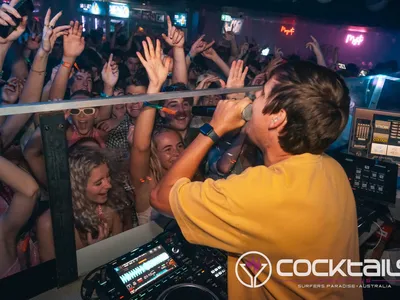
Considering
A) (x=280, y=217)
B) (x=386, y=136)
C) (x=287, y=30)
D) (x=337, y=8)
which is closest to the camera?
(x=280, y=217)

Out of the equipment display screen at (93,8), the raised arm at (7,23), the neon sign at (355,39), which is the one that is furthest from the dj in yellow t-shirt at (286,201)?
the neon sign at (355,39)

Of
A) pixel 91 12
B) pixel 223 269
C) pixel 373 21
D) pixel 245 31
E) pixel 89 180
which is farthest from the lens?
pixel 245 31

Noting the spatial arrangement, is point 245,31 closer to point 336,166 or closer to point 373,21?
point 373,21

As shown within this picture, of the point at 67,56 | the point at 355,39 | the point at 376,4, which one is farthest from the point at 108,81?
the point at 355,39

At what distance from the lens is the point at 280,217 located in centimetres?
90

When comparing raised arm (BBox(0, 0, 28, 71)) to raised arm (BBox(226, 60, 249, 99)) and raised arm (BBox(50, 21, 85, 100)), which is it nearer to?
raised arm (BBox(50, 21, 85, 100))

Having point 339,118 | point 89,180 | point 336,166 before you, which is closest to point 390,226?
point 336,166

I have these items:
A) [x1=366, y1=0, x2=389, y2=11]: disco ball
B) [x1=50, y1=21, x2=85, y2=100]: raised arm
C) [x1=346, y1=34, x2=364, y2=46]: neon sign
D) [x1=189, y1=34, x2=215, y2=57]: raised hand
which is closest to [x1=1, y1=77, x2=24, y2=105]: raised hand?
[x1=50, y1=21, x2=85, y2=100]: raised arm

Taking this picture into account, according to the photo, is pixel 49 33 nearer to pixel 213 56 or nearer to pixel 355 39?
pixel 213 56

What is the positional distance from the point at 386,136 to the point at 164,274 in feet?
6.94

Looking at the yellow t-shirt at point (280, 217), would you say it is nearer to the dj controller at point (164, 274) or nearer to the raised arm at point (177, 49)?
the dj controller at point (164, 274)

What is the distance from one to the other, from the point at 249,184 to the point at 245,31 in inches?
591

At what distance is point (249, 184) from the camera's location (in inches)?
36.2

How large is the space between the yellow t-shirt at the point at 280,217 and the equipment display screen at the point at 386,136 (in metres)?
1.69
